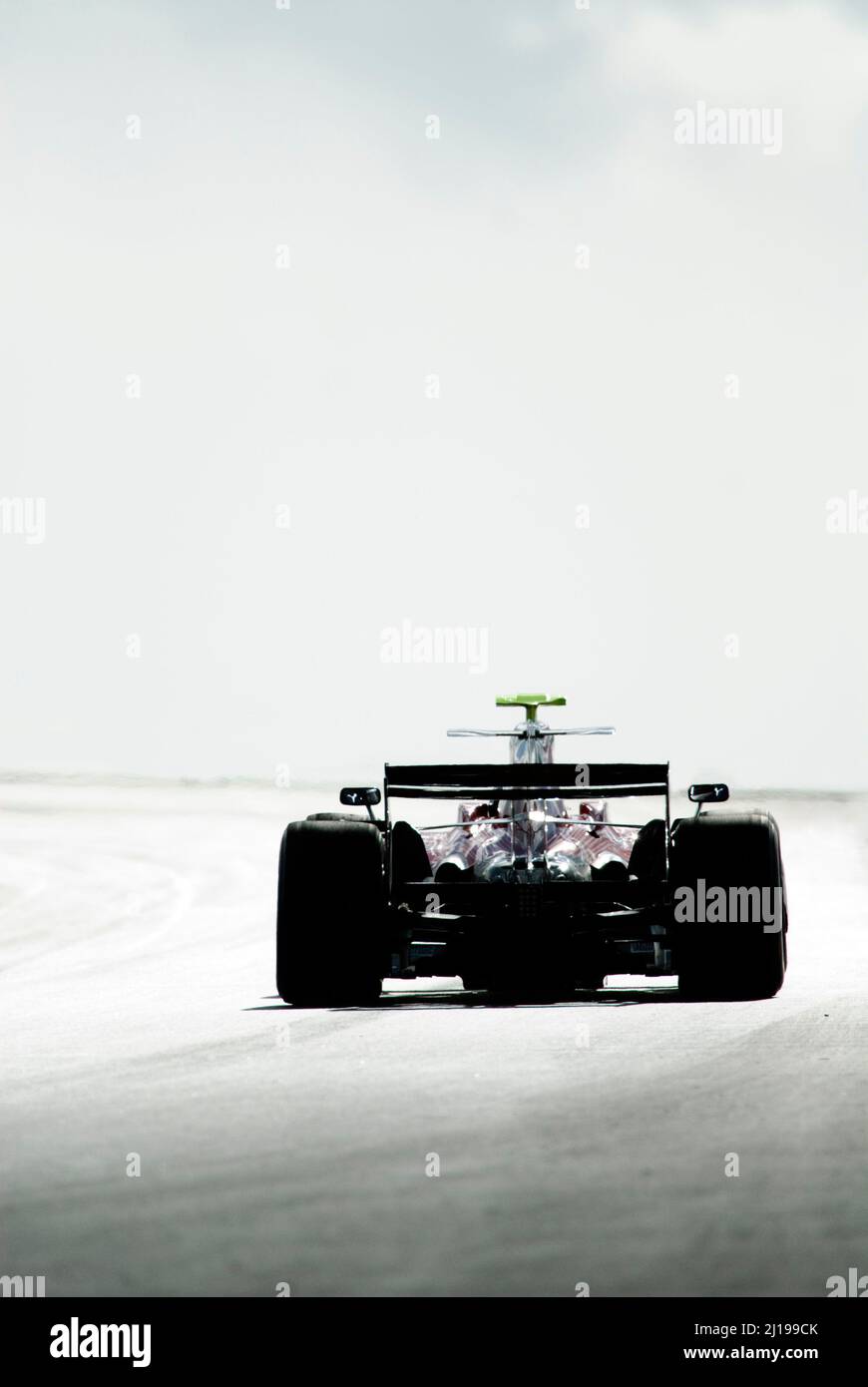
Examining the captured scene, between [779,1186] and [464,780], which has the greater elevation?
[464,780]

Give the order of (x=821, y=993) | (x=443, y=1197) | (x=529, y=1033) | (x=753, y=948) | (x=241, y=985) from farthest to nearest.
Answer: (x=241, y=985), (x=821, y=993), (x=753, y=948), (x=529, y=1033), (x=443, y=1197)

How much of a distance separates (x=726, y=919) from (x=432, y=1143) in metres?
6.07

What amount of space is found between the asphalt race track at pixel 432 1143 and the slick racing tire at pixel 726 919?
248 millimetres

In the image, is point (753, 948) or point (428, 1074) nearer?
point (428, 1074)

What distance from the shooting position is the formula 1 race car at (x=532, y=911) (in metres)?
13.4

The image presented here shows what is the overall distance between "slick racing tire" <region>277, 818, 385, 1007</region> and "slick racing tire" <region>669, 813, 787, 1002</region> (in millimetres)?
2001

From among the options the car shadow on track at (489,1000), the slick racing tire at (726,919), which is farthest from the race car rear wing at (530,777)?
the car shadow on track at (489,1000)

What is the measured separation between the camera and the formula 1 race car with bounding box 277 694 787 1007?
13375 millimetres

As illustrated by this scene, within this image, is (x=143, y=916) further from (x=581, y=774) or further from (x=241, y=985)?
(x=581, y=774)
